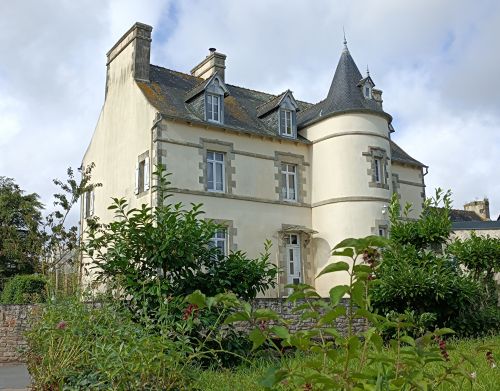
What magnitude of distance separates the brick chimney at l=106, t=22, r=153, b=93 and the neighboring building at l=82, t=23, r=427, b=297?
0.04m

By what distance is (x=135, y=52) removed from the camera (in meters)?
19.6

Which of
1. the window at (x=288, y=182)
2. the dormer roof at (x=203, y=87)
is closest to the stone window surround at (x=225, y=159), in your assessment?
the dormer roof at (x=203, y=87)

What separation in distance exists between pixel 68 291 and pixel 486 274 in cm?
830

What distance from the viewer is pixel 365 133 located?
19859 mm

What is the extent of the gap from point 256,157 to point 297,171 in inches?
72.7

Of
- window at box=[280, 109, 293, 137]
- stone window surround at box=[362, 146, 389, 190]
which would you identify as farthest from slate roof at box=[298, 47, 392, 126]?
stone window surround at box=[362, 146, 389, 190]

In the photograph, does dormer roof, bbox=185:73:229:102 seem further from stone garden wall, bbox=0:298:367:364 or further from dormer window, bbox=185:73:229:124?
stone garden wall, bbox=0:298:367:364

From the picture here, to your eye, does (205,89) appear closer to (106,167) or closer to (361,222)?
(106,167)

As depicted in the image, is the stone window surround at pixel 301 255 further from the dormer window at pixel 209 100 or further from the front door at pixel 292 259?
the dormer window at pixel 209 100

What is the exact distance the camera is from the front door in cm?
1941

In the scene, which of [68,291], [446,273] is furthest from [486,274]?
[68,291]

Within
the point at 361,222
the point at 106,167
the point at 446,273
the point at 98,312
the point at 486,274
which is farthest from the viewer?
the point at 106,167

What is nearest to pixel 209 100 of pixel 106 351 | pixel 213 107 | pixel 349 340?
pixel 213 107

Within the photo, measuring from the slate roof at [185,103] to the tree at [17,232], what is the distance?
648 centimetres
